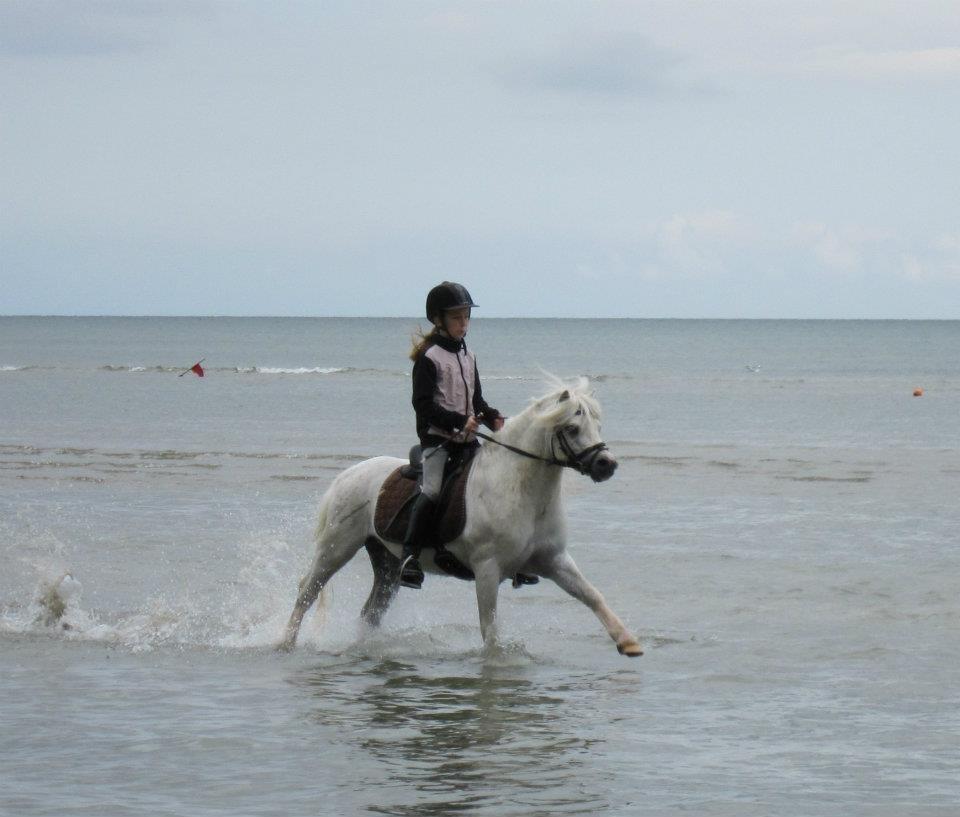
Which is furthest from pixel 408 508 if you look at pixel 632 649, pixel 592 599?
pixel 632 649

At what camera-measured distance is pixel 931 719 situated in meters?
8.09

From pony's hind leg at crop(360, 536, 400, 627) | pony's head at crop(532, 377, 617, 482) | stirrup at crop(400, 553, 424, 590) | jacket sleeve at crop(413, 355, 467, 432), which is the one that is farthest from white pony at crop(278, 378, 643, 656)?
pony's hind leg at crop(360, 536, 400, 627)

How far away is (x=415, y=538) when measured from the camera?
380 inches

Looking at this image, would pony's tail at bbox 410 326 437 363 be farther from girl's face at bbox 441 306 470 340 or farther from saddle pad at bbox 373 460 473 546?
saddle pad at bbox 373 460 473 546

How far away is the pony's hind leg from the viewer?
10.6m

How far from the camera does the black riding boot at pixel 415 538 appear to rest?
31.6 ft

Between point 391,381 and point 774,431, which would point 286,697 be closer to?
point 774,431

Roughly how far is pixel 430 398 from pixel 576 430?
110 centimetres

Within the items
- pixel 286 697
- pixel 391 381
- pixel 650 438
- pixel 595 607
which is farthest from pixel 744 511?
pixel 391 381

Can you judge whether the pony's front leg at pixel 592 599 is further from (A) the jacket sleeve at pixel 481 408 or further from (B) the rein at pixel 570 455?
(A) the jacket sleeve at pixel 481 408

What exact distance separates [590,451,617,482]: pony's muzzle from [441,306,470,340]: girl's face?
1.37 metres

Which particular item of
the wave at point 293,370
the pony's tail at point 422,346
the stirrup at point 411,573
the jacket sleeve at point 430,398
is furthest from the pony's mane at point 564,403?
the wave at point 293,370

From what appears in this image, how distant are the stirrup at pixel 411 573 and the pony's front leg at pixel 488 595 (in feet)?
1.27

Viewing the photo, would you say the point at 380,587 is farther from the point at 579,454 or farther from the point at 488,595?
the point at 579,454
